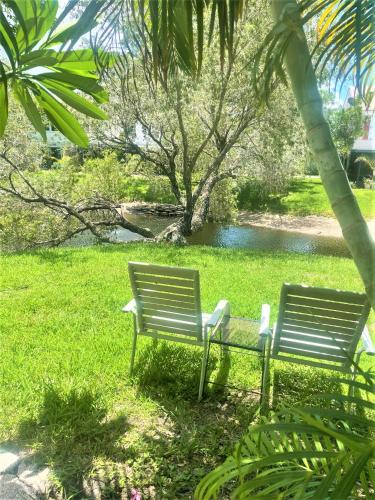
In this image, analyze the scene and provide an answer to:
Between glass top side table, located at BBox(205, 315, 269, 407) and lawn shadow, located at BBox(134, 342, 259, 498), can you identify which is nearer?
lawn shadow, located at BBox(134, 342, 259, 498)

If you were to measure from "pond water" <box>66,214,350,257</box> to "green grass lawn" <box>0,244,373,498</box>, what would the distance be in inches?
133

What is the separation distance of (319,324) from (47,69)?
1.63 meters

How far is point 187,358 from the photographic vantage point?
244cm

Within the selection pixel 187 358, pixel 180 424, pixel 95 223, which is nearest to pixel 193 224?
pixel 95 223

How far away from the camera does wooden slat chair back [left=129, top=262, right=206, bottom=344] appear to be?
1.98m

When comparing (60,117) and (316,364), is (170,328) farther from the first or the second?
(60,117)

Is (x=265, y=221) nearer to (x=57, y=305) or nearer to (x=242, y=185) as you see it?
(x=242, y=185)

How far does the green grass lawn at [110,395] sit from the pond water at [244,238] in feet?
11.0

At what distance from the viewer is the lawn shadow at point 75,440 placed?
1.49 m

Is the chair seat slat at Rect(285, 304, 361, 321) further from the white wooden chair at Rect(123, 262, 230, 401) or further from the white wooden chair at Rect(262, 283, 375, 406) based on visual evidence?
the white wooden chair at Rect(123, 262, 230, 401)

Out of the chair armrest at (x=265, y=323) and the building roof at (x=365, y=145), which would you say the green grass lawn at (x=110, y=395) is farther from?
the building roof at (x=365, y=145)

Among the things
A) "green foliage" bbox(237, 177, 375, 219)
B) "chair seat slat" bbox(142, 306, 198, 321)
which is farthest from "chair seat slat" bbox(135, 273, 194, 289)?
"green foliage" bbox(237, 177, 375, 219)

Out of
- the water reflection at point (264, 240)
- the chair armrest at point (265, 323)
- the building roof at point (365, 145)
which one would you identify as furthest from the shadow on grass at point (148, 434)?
the water reflection at point (264, 240)

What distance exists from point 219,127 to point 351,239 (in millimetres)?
6165
